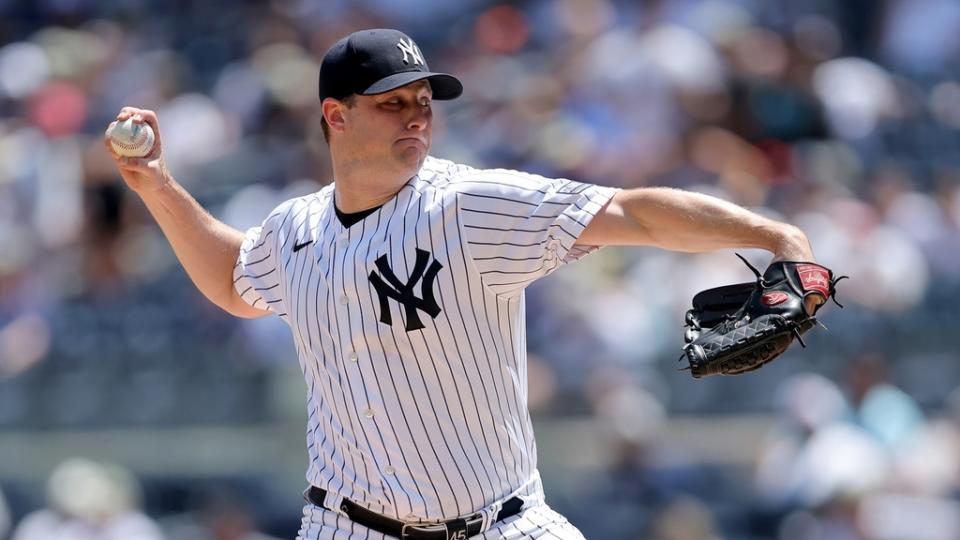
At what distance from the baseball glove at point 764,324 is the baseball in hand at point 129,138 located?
1.60 m

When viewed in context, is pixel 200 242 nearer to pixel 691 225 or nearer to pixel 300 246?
pixel 300 246

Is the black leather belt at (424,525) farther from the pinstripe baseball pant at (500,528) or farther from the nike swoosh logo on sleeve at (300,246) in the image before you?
the nike swoosh logo on sleeve at (300,246)

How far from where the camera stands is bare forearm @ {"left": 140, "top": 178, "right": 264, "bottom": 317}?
13.6 feet

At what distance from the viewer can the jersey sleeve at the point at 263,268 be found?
4016 millimetres

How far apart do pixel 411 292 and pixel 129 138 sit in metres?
0.98

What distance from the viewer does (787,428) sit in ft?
24.9

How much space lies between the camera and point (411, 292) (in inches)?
142

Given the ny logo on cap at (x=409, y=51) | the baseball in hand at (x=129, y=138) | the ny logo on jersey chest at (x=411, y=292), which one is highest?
the ny logo on cap at (x=409, y=51)

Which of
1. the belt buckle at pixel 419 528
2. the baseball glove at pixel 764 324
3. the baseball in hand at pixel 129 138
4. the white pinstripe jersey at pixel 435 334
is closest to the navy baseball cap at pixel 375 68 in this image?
the white pinstripe jersey at pixel 435 334

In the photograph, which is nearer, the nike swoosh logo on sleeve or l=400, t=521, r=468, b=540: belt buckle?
l=400, t=521, r=468, b=540: belt buckle

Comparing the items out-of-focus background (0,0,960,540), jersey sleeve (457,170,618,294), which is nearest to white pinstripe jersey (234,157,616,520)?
jersey sleeve (457,170,618,294)

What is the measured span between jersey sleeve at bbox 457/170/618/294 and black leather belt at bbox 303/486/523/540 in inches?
21.9

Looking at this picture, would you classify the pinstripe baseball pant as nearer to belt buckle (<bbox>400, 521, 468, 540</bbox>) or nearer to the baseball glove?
belt buckle (<bbox>400, 521, 468, 540</bbox>)

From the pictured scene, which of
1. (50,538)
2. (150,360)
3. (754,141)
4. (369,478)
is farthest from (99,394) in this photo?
(369,478)
